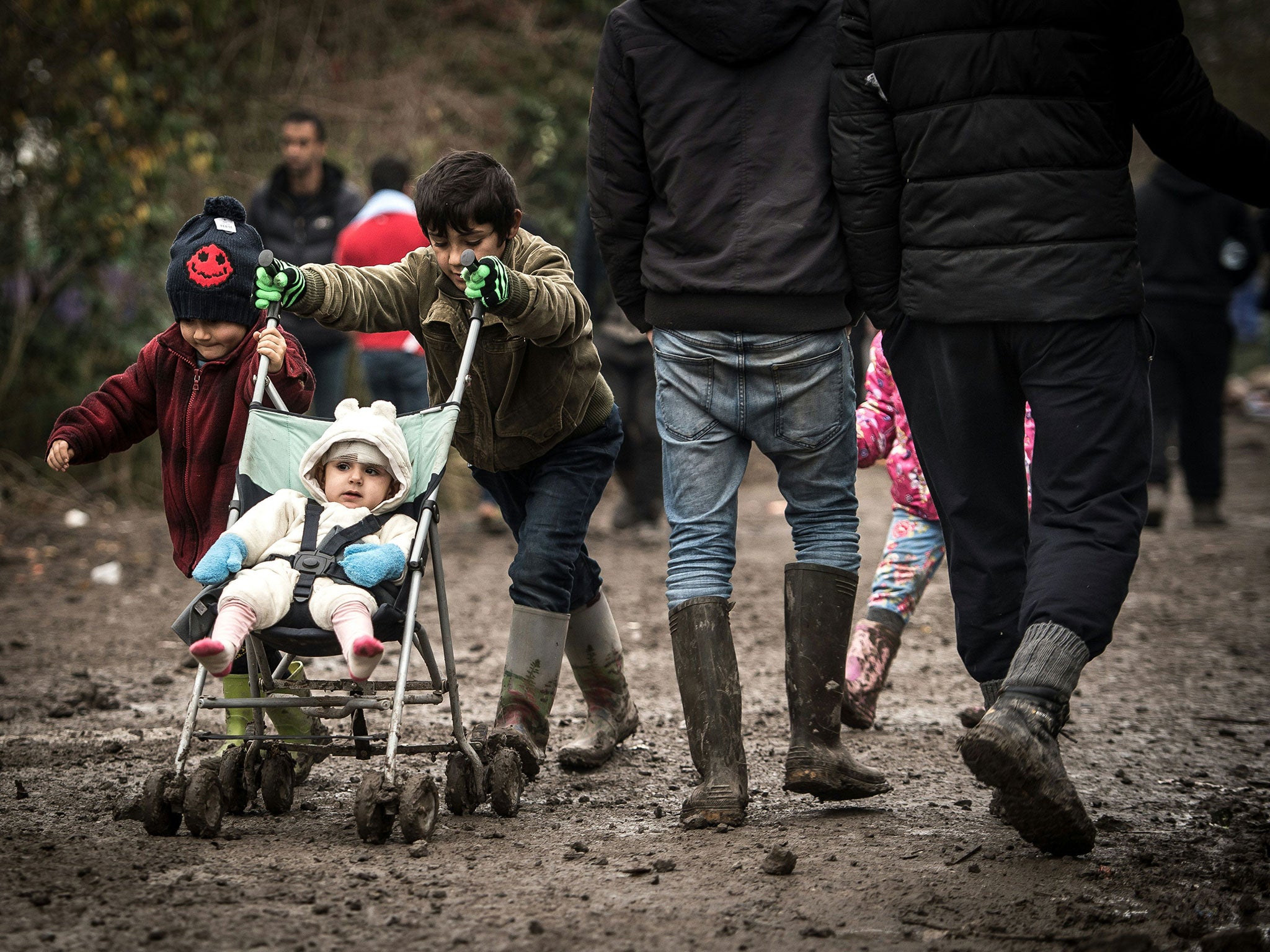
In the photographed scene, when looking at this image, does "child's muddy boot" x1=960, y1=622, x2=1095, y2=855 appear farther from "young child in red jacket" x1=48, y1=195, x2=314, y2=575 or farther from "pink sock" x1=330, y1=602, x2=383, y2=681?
"young child in red jacket" x1=48, y1=195, x2=314, y2=575

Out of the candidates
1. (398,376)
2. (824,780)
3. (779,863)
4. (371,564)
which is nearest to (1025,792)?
(779,863)

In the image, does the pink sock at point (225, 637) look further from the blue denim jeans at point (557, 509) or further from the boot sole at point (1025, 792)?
the boot sole at point (1025, 792)

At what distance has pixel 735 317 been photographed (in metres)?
3.78

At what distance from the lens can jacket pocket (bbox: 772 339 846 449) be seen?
3.81 m

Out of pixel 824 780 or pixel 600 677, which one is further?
pixel 600 677

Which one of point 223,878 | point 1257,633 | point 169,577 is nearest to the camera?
point 223,878

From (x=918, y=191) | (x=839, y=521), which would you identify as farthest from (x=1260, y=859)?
(x=918, y=191)

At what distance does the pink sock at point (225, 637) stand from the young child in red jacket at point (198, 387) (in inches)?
29.8

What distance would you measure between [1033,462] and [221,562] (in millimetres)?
1995

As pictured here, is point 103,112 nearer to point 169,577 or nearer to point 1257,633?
point 169,577

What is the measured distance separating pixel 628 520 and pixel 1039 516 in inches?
254

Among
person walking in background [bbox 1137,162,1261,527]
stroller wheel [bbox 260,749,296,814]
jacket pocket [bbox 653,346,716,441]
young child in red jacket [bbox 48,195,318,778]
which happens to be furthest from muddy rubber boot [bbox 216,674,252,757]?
person walking in background [bbox 1137,162,1261,527]

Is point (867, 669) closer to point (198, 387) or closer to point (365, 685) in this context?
point (365, 685)

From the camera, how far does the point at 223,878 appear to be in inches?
126
